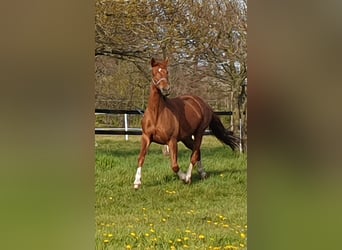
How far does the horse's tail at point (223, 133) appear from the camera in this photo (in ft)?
4.60

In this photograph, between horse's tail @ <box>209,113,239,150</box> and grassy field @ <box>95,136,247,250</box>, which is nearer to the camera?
grassy field @ <box>95,136,247,250</box>

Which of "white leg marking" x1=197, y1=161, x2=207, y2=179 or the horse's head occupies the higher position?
the horse's head

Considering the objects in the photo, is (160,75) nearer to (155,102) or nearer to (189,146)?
(155,102)

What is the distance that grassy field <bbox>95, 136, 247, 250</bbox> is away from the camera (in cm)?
127

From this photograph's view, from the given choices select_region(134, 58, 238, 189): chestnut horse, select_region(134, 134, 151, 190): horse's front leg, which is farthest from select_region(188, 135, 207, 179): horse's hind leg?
select_region(134, 134, 151, 190): horse's front leg

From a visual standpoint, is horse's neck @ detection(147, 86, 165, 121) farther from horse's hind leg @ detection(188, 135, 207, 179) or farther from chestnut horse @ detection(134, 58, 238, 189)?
horse's hind leg @ detection(188, 135, 207, 179)

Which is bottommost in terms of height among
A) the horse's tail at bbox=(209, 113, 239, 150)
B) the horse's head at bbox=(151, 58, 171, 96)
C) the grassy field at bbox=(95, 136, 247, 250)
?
the grassy field at bbox=(95, 136, 247, 250)

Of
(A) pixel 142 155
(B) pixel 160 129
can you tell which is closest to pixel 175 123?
(B) pixel 160 129

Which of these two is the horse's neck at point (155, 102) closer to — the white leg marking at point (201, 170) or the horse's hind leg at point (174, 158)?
the horse's hind leg at point (174, 158)
